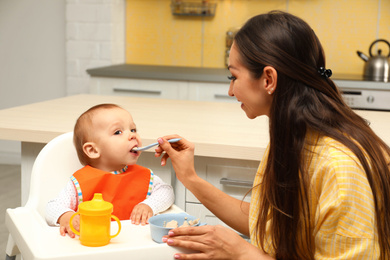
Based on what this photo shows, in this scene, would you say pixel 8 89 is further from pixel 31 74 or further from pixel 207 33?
pixel 207 33

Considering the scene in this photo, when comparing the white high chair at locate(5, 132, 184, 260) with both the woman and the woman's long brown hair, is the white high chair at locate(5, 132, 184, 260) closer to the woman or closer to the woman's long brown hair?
the woman

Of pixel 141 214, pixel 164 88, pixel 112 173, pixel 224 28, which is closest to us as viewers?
pixel 141 214

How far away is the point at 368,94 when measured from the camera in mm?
3398

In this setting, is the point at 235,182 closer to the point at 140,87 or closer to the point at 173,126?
the point at 173,126

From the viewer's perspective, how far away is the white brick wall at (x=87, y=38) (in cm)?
405

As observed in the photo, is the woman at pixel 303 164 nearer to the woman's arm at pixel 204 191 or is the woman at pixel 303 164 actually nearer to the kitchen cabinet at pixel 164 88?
the woman's arm at pixel 204 191

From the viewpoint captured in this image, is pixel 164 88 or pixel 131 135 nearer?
pixel 131 135

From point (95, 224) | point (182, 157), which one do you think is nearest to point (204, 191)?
point (182, 157)

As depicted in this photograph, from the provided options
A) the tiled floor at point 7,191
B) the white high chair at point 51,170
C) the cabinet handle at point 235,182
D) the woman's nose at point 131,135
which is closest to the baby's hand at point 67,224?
the white high chair at point 51,170

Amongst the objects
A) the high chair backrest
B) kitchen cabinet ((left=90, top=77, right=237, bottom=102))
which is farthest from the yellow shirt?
kitchen cabinet ((left=90, top=77, right=237, bottom=102))

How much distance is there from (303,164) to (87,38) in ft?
10.6

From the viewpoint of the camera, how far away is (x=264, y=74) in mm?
1157

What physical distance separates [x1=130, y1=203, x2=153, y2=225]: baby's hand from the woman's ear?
458 millimetres

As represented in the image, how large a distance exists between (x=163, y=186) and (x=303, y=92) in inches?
21.4
